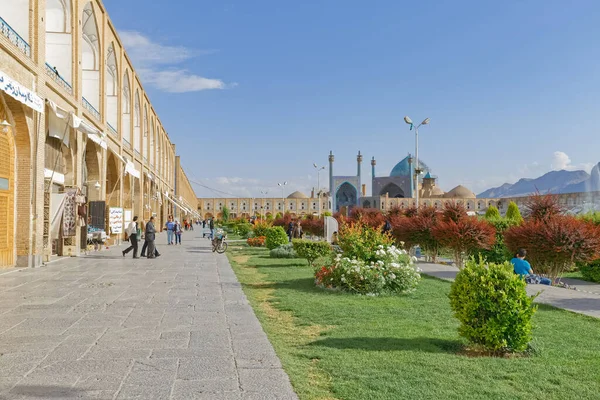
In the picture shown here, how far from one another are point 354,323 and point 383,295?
2739mm

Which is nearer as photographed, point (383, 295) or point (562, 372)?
point (562, 372)

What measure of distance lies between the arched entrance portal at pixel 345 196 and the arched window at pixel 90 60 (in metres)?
76.1

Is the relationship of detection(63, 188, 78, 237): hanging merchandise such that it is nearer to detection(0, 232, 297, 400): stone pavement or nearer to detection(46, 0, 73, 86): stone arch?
detection(46, 0, 73, 86): stone arch

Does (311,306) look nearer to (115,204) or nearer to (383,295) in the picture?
(383,295)

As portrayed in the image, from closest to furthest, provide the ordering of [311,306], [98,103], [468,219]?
[311,306], [468,219], [98,103]

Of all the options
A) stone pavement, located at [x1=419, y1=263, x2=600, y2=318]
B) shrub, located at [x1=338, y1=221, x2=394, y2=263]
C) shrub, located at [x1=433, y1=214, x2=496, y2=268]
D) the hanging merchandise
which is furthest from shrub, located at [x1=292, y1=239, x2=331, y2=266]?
the hanging merchandise

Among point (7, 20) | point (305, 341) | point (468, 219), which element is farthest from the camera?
point (468, 219)

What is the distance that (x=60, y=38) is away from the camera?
16.7m

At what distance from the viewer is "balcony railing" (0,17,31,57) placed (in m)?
11.5

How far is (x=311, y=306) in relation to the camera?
25.7 ft

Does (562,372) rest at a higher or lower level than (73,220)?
lower

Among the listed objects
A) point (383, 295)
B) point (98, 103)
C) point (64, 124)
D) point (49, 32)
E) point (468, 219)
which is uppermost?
point (49, 32)

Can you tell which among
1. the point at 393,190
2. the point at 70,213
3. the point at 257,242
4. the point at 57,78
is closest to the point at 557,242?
the point at 70,213

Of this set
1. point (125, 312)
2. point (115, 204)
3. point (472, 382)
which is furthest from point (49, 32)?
point (472, 382)
